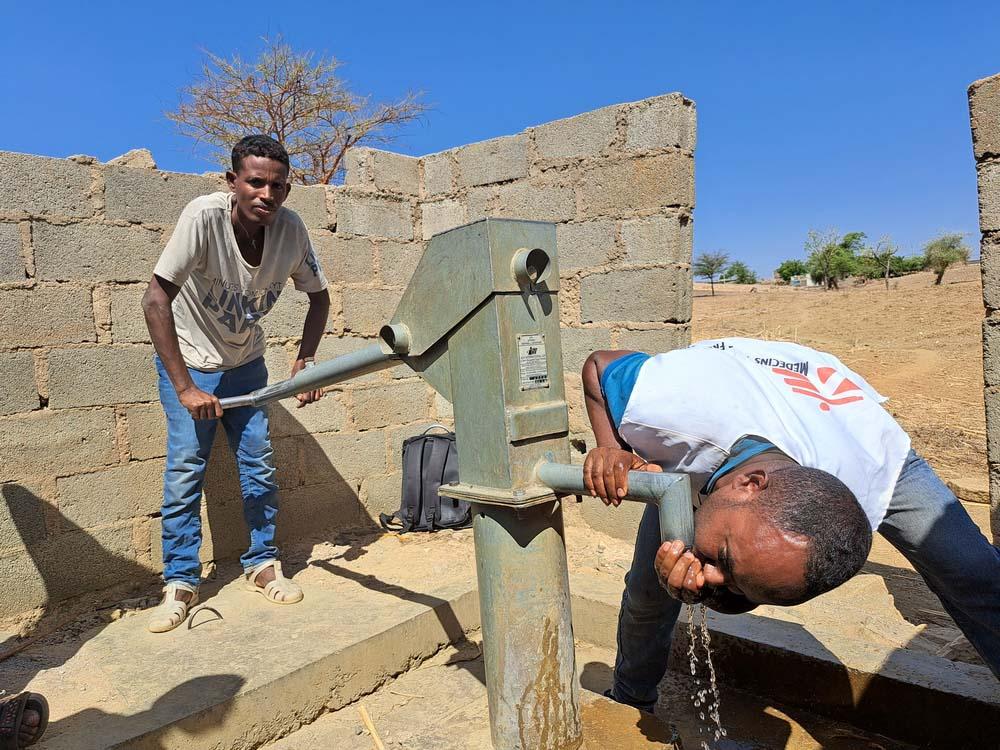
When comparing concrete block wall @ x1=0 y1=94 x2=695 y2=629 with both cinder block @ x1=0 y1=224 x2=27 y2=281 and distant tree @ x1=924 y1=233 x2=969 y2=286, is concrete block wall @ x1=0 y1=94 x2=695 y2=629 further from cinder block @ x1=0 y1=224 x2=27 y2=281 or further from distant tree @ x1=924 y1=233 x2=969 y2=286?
distant tree @ x1=924 y1=233 x2=969 y2=286

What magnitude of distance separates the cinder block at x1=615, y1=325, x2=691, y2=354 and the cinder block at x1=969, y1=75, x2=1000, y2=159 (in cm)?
154

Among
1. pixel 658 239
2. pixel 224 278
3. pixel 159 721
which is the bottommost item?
pixel 159 721

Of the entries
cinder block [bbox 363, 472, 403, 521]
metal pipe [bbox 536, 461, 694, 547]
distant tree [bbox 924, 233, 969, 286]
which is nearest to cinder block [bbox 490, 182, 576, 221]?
cinder block [bbox 363, 472, 403, 521]

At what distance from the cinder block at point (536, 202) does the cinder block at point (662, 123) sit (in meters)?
0.54

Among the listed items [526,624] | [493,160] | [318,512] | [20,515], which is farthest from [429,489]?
[526,624]

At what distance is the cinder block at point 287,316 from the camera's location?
4.29 m

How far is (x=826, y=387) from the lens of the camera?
72.3 inches

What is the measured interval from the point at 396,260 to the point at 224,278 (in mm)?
1854

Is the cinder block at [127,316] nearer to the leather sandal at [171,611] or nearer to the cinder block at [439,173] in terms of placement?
the leather sandal at [171,611]

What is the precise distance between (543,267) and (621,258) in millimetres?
2761

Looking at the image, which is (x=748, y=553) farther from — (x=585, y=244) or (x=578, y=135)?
(x=578, y=135)

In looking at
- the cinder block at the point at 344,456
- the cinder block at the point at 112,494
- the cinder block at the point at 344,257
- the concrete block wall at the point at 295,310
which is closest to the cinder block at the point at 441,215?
the concrete block wall at the point at 295,310

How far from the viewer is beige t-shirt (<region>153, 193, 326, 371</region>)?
296cm

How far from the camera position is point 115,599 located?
11.8ft
